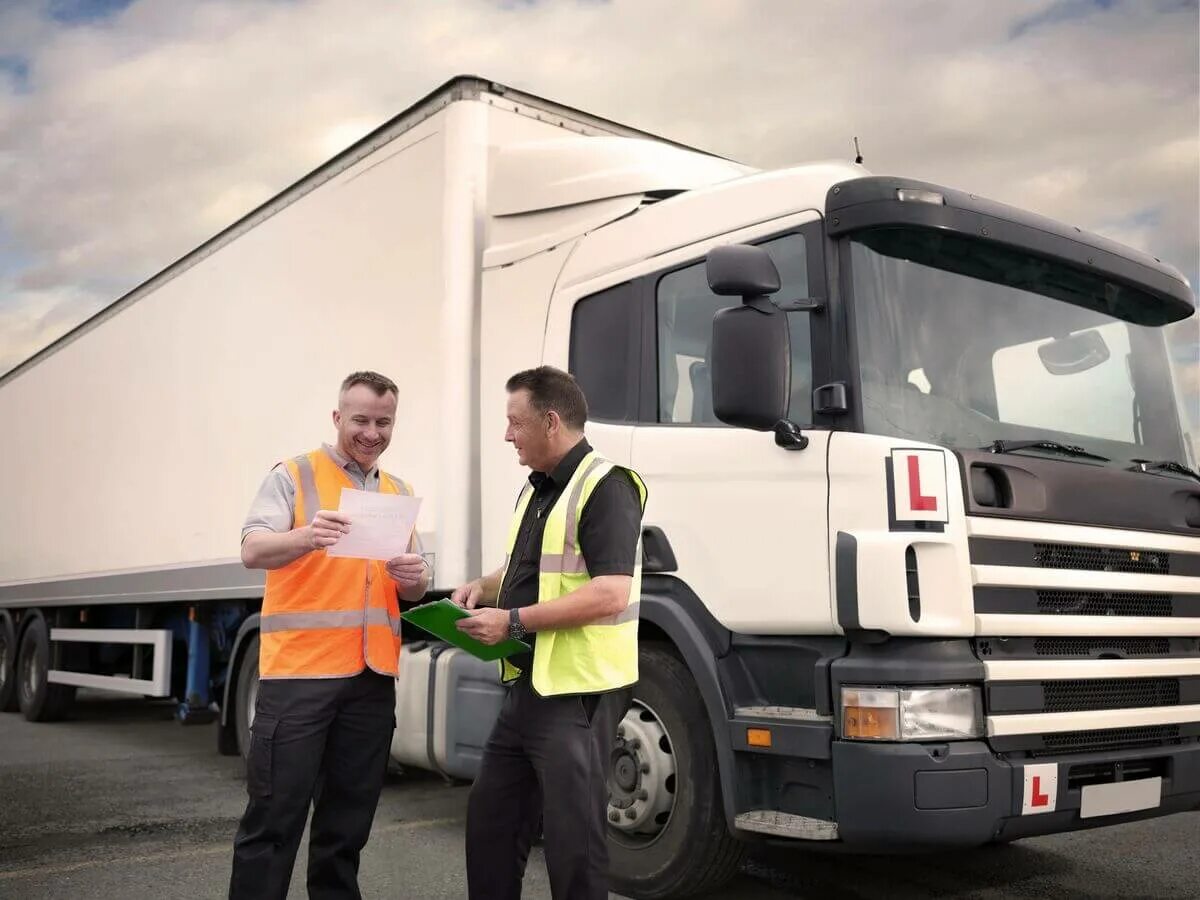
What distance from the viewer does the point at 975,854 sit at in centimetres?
525

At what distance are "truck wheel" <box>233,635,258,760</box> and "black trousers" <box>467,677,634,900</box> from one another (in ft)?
12.8

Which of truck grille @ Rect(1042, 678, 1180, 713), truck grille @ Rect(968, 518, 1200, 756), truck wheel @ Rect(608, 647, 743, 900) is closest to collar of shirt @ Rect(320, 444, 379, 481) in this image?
truck wheel @ Rect(608, 647, 743, 900)

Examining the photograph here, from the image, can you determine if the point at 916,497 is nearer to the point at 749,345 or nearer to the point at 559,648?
the point at 749,345

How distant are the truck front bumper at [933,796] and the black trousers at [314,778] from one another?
1.41 meters

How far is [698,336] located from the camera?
4453 millimetres

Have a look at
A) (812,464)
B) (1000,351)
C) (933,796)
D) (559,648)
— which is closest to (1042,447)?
(1000,351)

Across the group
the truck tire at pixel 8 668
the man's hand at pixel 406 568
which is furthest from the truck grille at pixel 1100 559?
the truck tire at pixel 8 668

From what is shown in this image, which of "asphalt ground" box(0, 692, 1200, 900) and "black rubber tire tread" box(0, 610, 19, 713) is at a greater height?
"black rubber tire tread" box(0, 610, 19, 713)

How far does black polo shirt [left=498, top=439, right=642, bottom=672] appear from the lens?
3.03m

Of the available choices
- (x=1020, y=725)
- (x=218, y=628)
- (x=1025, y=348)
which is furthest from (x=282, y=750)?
(x=218, y=628)

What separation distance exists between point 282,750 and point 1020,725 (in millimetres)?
2196

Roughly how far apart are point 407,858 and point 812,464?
259 centimetres

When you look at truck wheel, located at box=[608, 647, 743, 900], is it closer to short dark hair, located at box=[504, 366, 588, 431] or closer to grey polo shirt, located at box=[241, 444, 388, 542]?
grey polo shirt, located at box=[241, 444, 388, 542]

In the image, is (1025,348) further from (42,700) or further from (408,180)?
(42,700)
